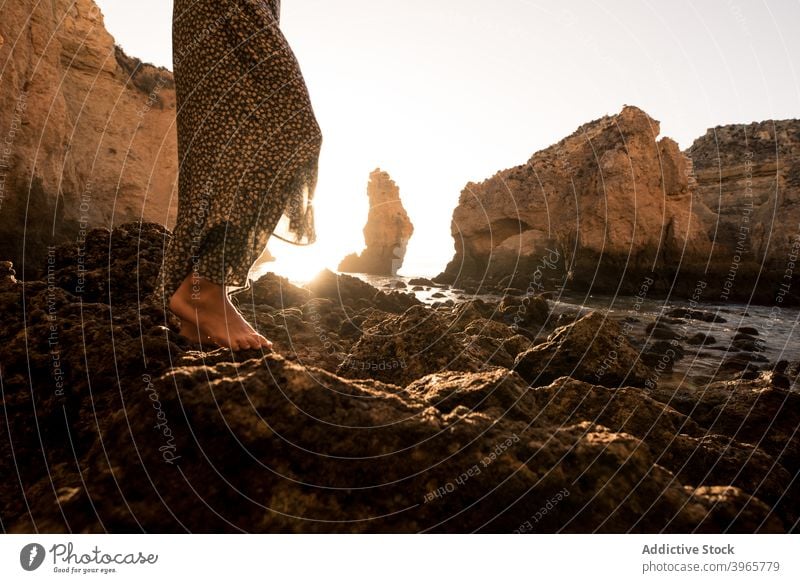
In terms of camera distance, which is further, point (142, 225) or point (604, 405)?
point (142, 225)

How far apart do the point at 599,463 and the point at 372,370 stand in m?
1.95

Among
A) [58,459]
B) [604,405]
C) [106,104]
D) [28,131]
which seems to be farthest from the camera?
[106,104]

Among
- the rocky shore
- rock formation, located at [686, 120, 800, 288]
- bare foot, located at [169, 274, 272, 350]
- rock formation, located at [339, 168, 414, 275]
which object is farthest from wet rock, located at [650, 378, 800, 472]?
rock formation, located at [339, 168, 414, 275]

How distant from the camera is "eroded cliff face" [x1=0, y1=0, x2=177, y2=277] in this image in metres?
6.52

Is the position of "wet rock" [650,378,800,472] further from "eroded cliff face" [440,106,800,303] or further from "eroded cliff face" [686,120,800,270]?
"eroded cliff face" [686,120,800,270]

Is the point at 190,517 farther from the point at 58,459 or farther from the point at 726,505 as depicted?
the point at 726,505

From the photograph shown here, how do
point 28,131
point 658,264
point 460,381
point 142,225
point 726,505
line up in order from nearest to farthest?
1. point 726,505
2. point 460,381
3. point 142,225
4. point 28,131
5. point 658,264

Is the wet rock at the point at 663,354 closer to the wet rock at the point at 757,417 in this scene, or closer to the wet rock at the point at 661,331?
the wet rock at the point at 661,331

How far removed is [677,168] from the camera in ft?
74.1

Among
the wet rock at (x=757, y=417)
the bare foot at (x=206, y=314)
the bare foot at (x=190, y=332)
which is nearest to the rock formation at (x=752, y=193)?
→ the wet rock at (x=757, y=417)

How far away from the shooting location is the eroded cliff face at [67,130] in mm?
6523

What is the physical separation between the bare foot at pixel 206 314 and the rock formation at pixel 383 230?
48367 mm

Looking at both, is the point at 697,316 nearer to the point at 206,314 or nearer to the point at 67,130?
the point at 206,314

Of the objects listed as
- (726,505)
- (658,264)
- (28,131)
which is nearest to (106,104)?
(28,131)
